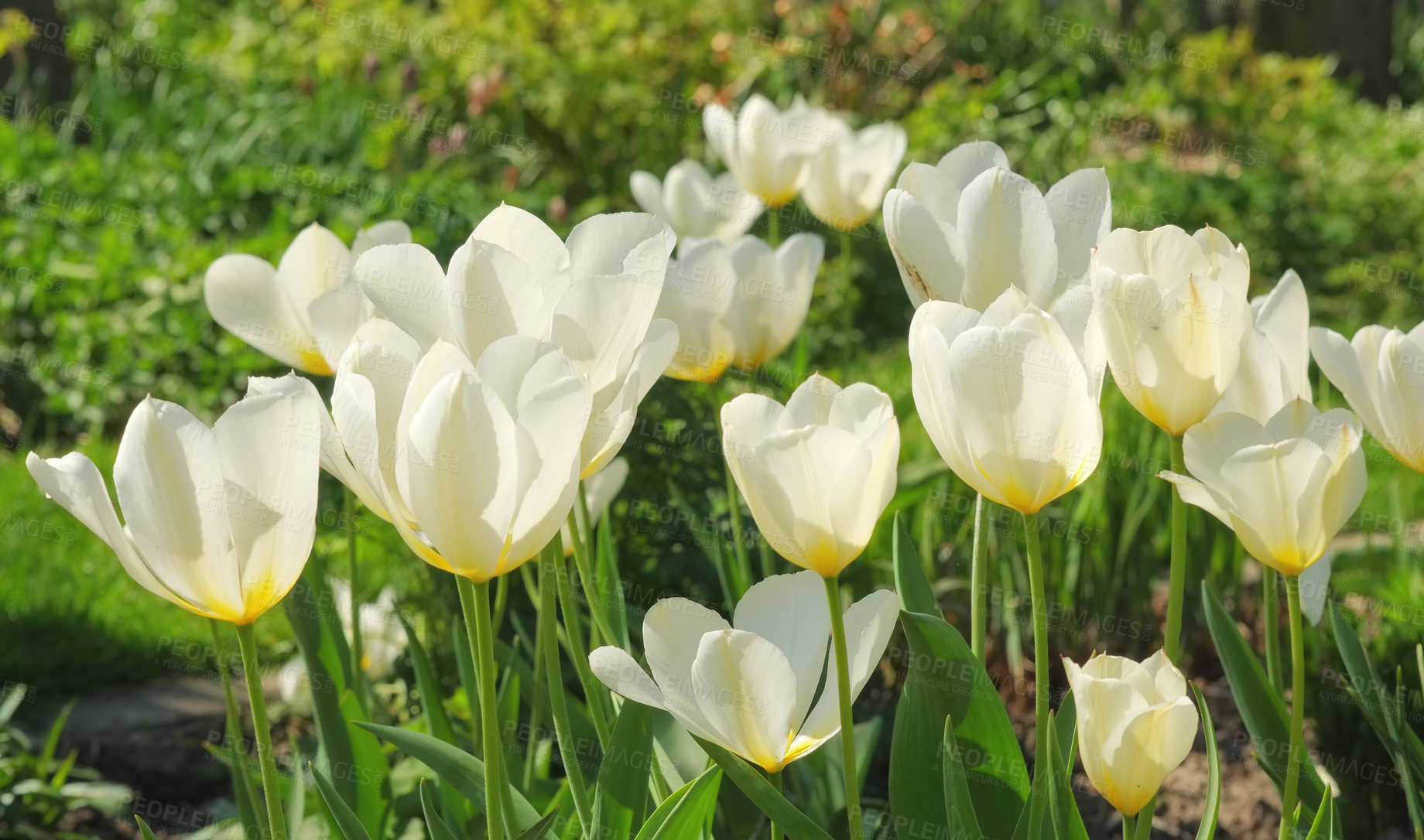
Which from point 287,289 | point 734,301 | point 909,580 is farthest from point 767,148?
point 909,580

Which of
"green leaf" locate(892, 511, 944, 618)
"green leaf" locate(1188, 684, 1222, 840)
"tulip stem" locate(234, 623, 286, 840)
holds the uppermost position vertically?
"tulip stem" locate(234, 623, 286, 840)

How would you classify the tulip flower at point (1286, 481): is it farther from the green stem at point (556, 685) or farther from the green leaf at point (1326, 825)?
the green stem at point (556, 685)

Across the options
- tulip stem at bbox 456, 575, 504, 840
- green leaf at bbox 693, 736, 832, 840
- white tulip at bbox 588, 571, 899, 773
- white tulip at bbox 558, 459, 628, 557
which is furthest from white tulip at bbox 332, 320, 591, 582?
white tulip at bbox 558, 459, 628, 557

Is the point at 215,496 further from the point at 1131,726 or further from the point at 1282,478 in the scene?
the point at 1282,478

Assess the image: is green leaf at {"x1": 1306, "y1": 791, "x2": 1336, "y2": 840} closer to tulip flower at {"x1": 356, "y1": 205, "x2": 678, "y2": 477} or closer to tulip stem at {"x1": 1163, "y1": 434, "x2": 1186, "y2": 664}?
tulip stem at {"x1": 1163, "y1": 434, "x2": 1186, "y2": 664}

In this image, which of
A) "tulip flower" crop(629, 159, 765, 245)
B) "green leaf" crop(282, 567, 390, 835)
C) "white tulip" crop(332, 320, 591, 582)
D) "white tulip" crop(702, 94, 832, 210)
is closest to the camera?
"white tulip" crop(332, 320, 591, 582)

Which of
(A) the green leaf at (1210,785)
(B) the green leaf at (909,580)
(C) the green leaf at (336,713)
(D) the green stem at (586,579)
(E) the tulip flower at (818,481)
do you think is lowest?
(C) the green leaf at (336,713)

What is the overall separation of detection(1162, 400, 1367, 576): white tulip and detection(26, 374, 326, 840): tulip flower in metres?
0.69

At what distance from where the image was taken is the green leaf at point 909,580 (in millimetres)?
1377

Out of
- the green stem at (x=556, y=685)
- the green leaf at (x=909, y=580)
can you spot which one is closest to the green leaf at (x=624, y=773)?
the green stem at (x=556, y=685)

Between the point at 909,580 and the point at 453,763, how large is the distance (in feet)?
1.81

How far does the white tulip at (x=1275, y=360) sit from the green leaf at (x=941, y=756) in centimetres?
36

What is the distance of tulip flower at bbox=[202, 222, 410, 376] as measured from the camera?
151 cm

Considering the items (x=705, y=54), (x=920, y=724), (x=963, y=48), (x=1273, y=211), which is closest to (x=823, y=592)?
(x=920, y=724)
